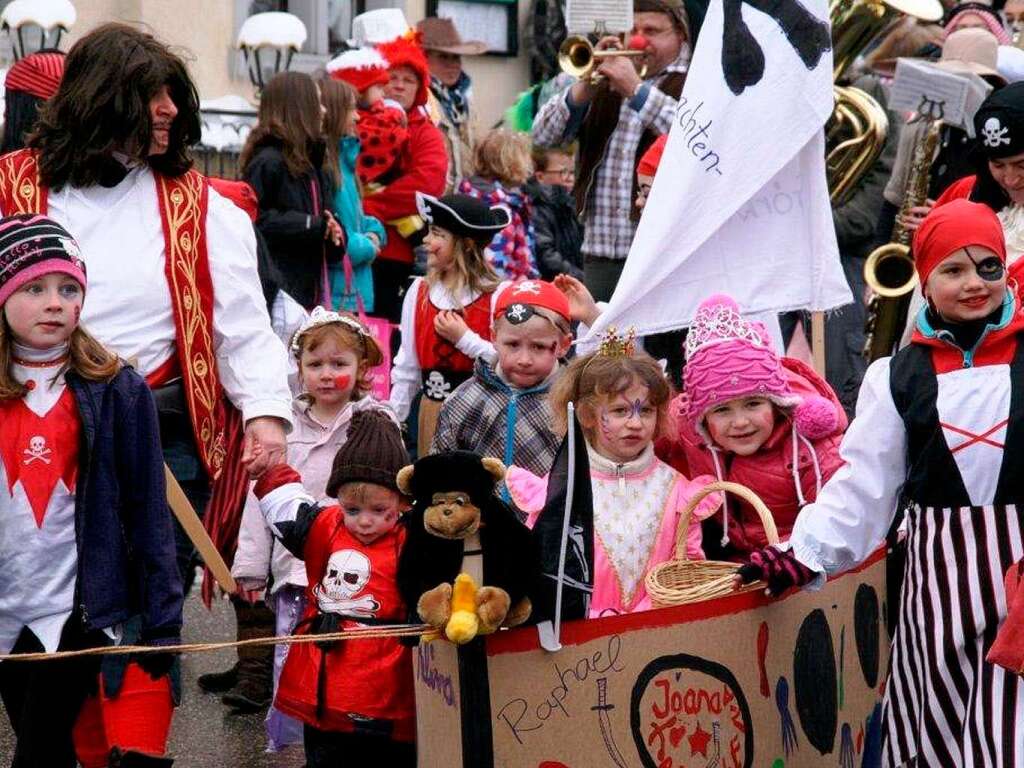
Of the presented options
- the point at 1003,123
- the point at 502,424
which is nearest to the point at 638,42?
the point at 502,424

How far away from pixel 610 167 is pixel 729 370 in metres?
2.91

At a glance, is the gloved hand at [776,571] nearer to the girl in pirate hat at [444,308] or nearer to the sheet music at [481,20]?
the girl in pirate hat at [444,308]

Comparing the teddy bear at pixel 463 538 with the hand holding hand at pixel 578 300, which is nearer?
the teddy bear at pixel 463 538

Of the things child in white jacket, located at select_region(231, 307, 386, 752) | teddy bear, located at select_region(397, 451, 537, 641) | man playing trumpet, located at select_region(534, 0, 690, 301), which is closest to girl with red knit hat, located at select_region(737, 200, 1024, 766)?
teddy bear, located at select_region(397, 451, 537, 641)

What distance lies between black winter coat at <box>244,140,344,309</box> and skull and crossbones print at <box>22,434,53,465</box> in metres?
4.27

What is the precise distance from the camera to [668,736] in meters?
4.57

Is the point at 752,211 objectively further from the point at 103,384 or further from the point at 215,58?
the point at 215,58

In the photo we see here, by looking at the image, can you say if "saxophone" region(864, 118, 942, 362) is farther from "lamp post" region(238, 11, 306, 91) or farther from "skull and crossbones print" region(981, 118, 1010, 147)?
"lamp post" region(238, 11, 306, 91)

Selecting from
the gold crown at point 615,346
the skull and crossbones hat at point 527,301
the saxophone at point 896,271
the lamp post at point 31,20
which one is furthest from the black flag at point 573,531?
the lamp post at point 31,20

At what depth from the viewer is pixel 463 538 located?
435 cm

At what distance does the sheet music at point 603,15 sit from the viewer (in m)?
8.27

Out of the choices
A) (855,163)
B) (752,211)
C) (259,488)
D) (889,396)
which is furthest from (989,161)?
(855,163)

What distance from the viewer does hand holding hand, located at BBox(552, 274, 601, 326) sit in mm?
7418

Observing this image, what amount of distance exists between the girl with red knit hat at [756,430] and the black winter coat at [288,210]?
3591mm
